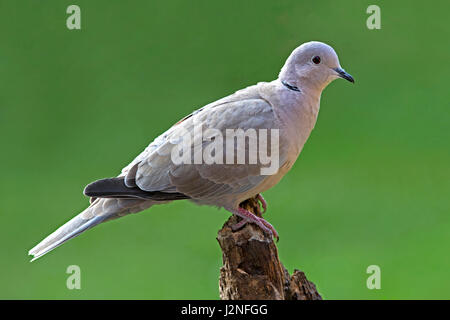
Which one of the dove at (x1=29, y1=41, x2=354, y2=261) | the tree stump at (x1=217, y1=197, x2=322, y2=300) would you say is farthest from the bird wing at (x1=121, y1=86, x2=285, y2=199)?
the tree stump at (x1=217, y1=197, x2=322, y2=300)

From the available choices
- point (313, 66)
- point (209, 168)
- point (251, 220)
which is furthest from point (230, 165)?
point (313, 66)

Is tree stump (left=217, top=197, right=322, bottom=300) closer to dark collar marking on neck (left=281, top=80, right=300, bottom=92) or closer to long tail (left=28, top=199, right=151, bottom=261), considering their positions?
long tail (left=28, top=199, right=151, bottom=261)

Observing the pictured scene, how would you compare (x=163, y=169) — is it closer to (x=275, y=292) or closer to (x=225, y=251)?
(x=225, y=251)

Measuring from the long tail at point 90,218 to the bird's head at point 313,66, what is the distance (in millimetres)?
738

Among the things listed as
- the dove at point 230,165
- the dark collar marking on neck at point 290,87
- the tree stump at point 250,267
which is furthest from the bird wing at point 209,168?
the tree stump at point 250,267

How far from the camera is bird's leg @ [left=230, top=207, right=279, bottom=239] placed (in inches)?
91.0

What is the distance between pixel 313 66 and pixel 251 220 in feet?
2.01

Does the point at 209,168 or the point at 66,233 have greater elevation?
the point at 209,168

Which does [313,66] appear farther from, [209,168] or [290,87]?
[209,168]

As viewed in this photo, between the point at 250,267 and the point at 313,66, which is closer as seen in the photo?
the point at 250,267

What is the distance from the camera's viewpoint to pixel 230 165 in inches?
93.7

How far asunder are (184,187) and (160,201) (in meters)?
0.11

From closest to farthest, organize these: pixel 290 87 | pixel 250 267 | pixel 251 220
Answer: pixel 250 267 < pixel 251 220 < pixel 290 87

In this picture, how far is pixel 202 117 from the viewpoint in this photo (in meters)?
2.47
